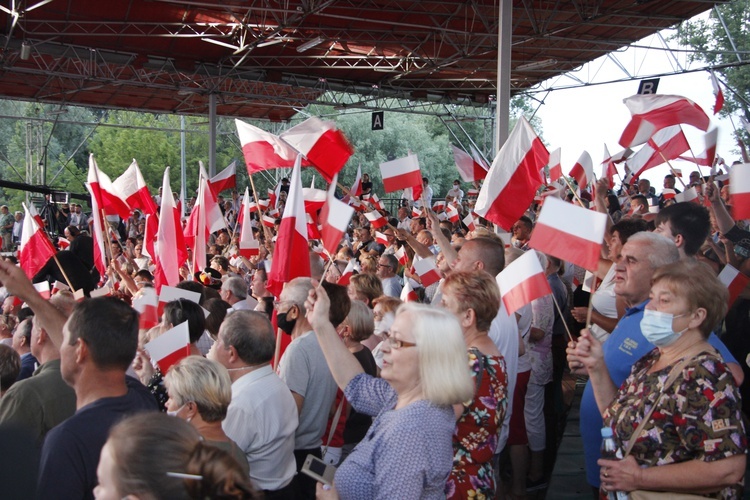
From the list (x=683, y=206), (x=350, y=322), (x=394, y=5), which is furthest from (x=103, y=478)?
(x=394, y=5)

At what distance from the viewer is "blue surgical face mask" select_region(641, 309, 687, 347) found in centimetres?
284

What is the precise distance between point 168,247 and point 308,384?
3.51m

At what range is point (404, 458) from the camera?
243 centimetres

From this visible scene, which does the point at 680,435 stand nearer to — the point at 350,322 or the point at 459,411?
the point at 459,411

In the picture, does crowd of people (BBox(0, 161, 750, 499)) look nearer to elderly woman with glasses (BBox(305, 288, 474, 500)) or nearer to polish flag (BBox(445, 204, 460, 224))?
elderly woman with glasses (BBox(305, 288, 474, 500))

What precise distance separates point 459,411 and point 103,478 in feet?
Answer: 4.50

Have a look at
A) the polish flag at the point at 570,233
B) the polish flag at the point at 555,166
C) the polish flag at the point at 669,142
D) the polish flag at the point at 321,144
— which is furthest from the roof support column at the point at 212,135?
the polish flag at the point at 570,233

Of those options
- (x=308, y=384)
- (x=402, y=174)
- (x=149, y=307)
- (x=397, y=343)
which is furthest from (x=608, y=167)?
(x=397, y=343)

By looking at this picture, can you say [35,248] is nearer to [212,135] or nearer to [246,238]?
[246,238]

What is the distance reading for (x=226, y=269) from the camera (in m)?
8.83

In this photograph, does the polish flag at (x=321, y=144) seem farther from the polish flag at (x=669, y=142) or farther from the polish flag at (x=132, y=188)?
the polish flag at (x=132, y=188)

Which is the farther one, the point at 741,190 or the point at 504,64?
the point at 504,64

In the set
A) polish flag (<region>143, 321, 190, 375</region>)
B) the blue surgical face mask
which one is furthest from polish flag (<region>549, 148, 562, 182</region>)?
the blue surgical face mask

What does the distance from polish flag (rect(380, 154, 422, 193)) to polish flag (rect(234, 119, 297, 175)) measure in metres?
1.00
